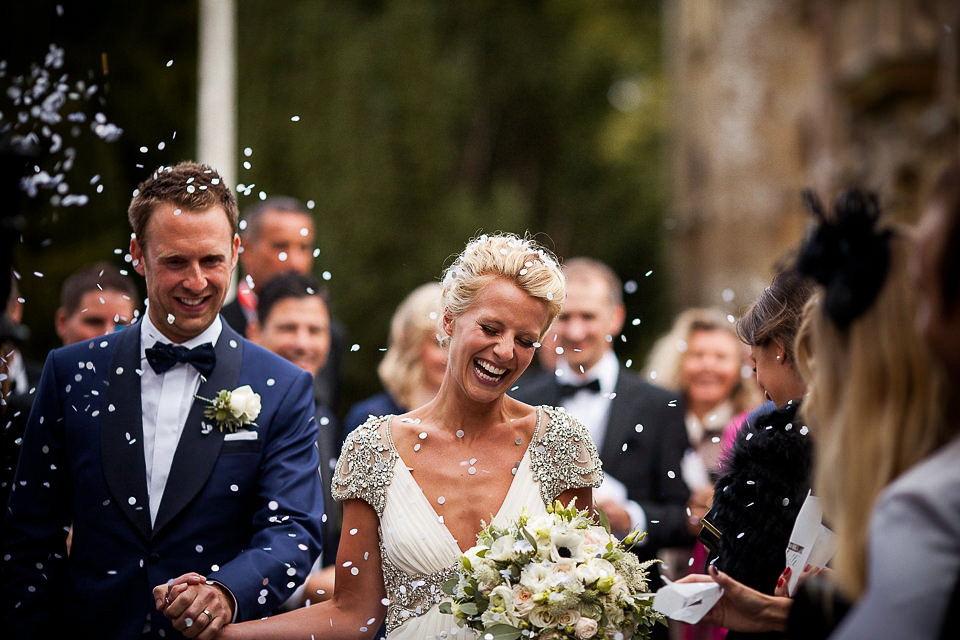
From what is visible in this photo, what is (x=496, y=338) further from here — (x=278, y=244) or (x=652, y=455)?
(x=278, y=244)

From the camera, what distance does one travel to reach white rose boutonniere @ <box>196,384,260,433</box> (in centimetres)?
413

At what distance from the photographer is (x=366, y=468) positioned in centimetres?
420

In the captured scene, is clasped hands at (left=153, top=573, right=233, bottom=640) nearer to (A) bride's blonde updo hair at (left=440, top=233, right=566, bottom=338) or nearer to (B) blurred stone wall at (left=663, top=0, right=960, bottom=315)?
(A) bride's blonde updo hair at (left=440, top=233, right=566, bottom=338)

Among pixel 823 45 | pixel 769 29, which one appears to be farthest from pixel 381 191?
pixel 769 29

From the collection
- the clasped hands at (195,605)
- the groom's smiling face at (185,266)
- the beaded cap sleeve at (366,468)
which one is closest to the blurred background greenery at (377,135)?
the groom's smiling face at (185,266)

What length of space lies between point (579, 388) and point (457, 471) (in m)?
2.45

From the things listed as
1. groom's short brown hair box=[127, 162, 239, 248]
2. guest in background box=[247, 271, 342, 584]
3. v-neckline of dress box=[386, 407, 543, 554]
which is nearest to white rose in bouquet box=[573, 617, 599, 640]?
v-neckline of dress box=[386, 407, 543, 554]

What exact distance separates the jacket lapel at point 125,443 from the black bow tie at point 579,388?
2923mm

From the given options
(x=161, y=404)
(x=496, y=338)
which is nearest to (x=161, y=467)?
(x=161, y=404)

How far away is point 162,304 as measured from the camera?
4.21m

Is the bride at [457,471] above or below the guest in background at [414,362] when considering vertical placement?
below

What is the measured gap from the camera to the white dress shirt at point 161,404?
4.11 meters

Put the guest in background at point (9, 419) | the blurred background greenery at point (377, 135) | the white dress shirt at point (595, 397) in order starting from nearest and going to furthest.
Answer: the guest in background at point (9, 419) < the white dress shirt at point (595, 397) < the blurred background greenery at point (377, 135)

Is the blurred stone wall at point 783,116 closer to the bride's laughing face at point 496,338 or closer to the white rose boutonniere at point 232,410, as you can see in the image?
the bride's laughing face at point 496,338
